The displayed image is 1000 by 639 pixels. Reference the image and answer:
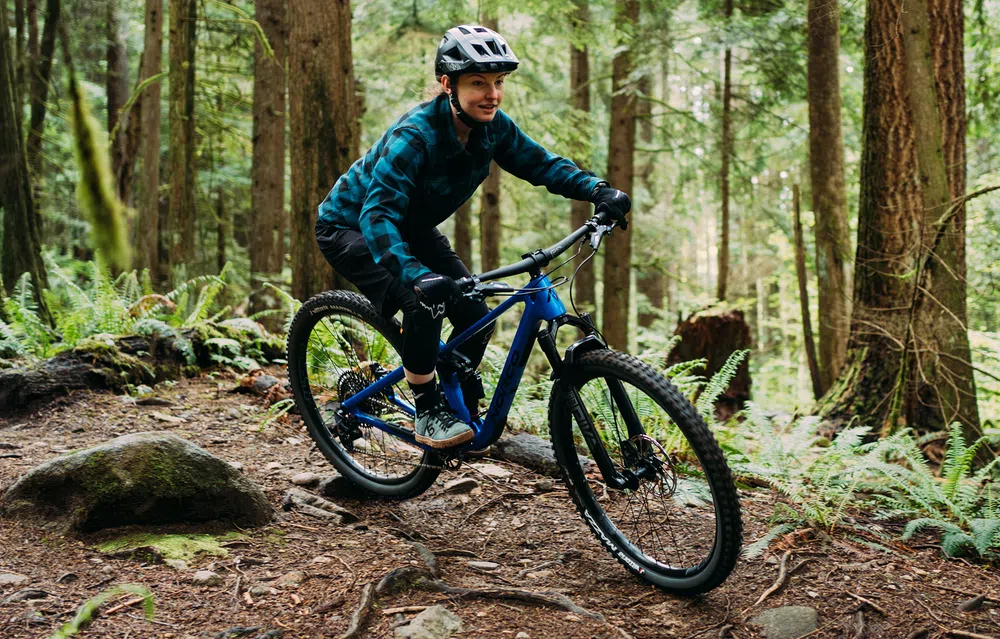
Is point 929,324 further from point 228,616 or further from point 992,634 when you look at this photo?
point 228,616

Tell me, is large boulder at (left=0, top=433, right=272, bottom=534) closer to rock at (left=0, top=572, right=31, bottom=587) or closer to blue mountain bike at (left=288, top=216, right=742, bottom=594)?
rock at (left=0, top=572, right=31, bottom=587)

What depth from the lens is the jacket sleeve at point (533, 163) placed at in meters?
3.90

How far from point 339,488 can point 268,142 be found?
10.5m

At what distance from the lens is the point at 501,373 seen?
3809mm

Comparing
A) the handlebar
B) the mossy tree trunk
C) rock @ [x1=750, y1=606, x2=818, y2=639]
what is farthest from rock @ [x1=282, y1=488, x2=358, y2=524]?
the mossy tree trunk

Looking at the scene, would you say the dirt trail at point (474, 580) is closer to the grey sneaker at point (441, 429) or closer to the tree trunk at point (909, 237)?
the grey sneaker at point (441, 429)

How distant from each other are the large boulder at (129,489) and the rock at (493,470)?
1.64 m

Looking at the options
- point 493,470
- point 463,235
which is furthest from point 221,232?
point 493,470

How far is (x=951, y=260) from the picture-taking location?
638 cm

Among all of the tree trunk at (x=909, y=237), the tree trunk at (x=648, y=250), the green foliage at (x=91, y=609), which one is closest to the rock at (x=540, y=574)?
the green foliage at (x=91, y=609)

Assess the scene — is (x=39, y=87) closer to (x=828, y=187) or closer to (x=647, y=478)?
(x=828, y=187)

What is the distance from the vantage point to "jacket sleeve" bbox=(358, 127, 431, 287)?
3420mm

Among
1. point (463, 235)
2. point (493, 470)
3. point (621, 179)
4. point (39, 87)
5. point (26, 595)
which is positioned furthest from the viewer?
point (463, 235)

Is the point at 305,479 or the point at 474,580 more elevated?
the point at 305,479
